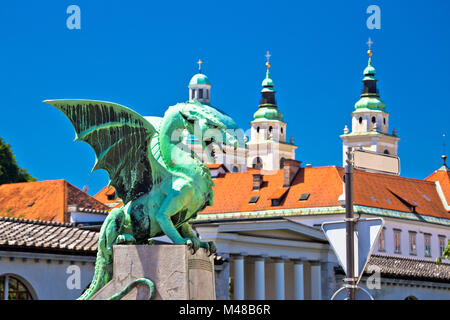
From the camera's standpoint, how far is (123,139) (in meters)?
18.7

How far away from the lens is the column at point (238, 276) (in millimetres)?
58656

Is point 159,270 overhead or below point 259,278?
below

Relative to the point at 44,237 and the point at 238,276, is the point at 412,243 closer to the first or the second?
the point at 238,276

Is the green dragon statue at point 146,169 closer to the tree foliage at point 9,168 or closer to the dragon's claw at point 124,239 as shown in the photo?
the dragon's claw at point 124,239

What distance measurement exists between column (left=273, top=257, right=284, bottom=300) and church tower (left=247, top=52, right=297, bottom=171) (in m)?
107

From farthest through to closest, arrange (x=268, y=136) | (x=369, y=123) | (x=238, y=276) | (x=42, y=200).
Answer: (x=268, y=136), (x=369, y=123), (x=42, y=200), (x=238, y=276)

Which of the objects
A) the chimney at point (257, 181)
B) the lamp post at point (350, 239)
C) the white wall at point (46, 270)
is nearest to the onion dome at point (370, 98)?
the chimney at point (257, 181)

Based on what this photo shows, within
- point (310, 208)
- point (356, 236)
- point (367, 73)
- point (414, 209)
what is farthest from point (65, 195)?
point (367, 73)

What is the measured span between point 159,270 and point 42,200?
165 feet

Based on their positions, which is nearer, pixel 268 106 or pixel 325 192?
pixel 325 192

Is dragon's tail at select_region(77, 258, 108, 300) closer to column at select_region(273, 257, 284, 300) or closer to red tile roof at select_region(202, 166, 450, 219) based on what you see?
column at select_region(273, 257, 284, 300)

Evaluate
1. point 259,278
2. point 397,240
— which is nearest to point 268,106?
point 397,240

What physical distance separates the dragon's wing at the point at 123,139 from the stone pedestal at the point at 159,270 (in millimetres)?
1187

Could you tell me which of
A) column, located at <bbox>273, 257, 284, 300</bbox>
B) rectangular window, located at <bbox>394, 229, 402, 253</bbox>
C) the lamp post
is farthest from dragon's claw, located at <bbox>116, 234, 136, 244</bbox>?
rectangular window, located at <bbox>394, 229, 402, 253</bbox>
